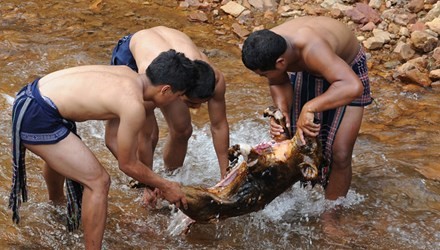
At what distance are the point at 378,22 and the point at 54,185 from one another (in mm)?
4472

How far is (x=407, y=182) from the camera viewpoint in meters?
5.11

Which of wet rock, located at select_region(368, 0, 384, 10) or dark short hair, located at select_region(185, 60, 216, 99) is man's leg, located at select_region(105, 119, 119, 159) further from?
wet rock, located at select_region(368, 0, 384, 10)

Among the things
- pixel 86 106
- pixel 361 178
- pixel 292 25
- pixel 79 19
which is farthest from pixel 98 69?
pixel 79 19

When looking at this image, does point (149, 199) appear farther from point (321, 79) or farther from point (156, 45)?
point (321, 79)

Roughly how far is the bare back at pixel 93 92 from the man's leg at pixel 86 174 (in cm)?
17

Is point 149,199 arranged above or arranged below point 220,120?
below

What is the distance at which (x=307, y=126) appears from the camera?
13.1 feet

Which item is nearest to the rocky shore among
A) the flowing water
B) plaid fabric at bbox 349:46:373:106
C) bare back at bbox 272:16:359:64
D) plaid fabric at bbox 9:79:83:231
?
the flowing water

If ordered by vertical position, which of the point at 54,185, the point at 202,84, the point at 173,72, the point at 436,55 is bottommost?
the point at 436,55

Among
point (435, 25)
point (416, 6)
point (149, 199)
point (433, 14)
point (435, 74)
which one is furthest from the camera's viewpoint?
point (416, 6)

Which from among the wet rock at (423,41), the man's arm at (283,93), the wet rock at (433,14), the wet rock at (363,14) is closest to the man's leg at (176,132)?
the man's arm at (283,93)

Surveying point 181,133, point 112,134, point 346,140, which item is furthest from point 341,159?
point 112,134

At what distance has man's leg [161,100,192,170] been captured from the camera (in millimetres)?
4547

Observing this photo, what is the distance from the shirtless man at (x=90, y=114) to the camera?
3688 mm
